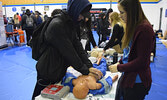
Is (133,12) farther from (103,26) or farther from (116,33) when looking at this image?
(103,26)

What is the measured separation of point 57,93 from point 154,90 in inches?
94.1

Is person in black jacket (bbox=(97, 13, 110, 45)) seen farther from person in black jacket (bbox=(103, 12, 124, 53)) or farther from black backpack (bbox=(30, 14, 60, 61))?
black backpack (bbox=(30, 14, 60, 61))

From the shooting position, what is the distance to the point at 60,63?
4.41 feet

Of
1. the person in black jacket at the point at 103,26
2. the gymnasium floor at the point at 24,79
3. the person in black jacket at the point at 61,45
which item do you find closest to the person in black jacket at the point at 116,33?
the gymnasium floor at the point at 24,79

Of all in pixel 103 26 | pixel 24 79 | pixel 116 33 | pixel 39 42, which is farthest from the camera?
pixel 103 26

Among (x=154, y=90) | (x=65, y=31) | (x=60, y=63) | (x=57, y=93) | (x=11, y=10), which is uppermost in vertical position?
(x=11, y=10)

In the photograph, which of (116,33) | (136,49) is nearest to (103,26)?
(116,33)

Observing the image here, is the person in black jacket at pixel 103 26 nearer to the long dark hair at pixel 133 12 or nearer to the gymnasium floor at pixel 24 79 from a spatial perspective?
the gymnasium floor at pixel 24 79

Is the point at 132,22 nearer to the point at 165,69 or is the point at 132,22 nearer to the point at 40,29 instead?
the point at 40,29

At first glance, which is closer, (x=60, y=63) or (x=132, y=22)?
(x=132, y=22)

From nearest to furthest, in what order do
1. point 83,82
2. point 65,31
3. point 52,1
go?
point 65,31, point 83,82, point 52,1

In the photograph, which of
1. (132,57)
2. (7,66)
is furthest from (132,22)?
(7,66)

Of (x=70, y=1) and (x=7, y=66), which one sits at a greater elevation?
(x=70, y=1)

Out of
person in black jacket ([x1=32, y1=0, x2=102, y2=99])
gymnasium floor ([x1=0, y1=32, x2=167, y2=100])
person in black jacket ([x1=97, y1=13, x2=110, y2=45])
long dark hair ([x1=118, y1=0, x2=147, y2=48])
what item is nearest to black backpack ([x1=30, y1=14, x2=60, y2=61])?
person in black jacket ([x1=32, y1=0, x2=102, y2=99])
